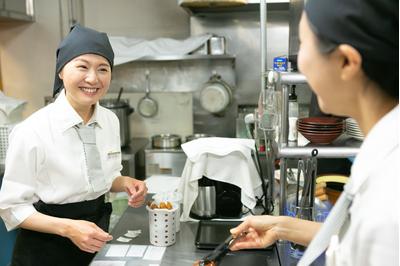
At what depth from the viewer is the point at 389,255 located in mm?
669

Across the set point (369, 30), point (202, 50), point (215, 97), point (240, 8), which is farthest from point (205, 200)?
point (240, 8)

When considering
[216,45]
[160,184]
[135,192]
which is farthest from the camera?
[216,45]

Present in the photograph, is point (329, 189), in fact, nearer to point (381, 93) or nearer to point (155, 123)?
point (381, 93)

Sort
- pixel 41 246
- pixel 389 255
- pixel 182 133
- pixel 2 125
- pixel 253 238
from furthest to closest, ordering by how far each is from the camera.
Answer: pixel 182 133 < pixel 2 125 < pixel 41 246 < pixel 253 238 < pixel 389 255

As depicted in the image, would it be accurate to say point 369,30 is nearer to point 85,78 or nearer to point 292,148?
point 292,148

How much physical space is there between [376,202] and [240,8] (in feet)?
9.74

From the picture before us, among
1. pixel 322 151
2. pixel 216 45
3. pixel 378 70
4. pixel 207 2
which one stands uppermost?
pixel 207 2

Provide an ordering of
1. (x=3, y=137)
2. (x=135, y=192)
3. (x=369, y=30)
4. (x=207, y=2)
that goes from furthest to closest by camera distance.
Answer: (x=207, y=2), (x=3, y=137), (x=135, y=192), (x=369, y=30)

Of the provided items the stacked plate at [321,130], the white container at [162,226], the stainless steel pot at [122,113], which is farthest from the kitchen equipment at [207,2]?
the white container at [162,226]

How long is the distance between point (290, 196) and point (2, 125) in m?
2.09

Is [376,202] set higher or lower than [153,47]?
lower

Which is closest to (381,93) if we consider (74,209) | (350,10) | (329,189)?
(350,10)

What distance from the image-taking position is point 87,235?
1.32 m

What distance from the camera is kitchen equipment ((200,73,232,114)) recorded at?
347 centimetres
